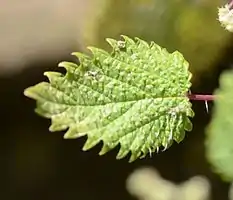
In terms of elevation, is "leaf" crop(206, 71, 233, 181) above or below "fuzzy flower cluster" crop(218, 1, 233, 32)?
below

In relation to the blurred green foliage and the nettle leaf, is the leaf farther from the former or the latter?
the blurred green foliage

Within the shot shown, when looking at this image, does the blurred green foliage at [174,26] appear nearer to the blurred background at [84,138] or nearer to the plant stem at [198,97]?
the blurred background at [84,138]

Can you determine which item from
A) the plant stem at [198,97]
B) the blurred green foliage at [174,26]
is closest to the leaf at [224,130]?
the plant stem at [198,97]

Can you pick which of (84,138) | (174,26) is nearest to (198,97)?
(174,26)

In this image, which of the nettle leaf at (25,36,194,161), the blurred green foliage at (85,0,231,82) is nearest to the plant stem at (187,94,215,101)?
the nettle leaf at (25,36,194,161)

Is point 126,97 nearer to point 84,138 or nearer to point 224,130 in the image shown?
point 224,130
